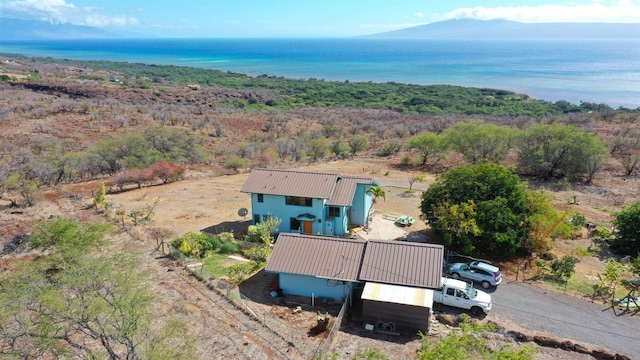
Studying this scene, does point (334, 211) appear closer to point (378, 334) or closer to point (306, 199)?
point (306, 199)

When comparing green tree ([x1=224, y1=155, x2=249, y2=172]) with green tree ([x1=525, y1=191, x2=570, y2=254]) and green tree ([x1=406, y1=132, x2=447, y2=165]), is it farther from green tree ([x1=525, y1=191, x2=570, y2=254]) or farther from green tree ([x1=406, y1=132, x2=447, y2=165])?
green tree ([x1=525, y1=191, x2=570, y2=254])

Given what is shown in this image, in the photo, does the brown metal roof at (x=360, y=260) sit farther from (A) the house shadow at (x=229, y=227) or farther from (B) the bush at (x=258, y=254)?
(A) the house shadow at (x=229, y=227)

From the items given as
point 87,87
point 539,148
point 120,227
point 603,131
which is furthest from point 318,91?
point 120,227

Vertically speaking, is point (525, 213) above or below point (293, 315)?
above

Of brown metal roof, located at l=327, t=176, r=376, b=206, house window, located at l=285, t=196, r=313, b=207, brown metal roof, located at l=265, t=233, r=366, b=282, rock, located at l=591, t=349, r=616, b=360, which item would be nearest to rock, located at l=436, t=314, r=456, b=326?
brown metal roof, located at l=265, t=233, r=366, b=282

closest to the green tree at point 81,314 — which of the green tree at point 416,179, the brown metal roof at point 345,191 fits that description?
the brown metal roof at point 345,191

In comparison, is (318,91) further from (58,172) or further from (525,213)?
(525,213)
